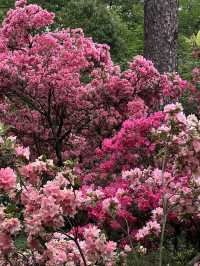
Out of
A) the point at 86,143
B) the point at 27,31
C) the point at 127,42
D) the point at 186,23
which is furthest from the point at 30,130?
the point at 186,23

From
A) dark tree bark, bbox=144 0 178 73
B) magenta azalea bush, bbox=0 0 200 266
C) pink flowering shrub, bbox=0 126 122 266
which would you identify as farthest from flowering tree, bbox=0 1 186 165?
pink flowering shrub, bbox=0 126 122 266

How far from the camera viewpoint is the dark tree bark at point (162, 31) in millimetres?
10492

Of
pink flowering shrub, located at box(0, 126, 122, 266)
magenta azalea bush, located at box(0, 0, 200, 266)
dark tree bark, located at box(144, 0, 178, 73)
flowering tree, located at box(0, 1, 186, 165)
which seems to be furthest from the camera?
dark tree bark, located at box(144, 0, 178, 73)

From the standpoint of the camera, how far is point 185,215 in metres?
4.00

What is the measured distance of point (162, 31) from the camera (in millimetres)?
10555

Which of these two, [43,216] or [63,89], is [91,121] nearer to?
[63,89]

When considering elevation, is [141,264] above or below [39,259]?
below

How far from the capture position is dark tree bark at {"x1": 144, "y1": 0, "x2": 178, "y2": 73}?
10492mm

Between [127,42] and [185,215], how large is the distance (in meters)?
19.5

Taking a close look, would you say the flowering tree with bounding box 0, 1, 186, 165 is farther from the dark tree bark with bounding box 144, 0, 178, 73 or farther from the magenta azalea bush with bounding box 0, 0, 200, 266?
the dark tree bark with bounding box 144, 0, 178, 73

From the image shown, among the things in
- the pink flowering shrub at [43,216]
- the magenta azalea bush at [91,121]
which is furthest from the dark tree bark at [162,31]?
the pink flowering shrub at [43,216]

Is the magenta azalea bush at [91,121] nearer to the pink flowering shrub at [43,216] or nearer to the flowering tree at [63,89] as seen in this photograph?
the flowering tree at [63,89]

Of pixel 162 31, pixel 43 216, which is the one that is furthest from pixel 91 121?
pixel 43 216

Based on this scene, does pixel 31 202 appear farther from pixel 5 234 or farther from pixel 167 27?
pixel 167 27
